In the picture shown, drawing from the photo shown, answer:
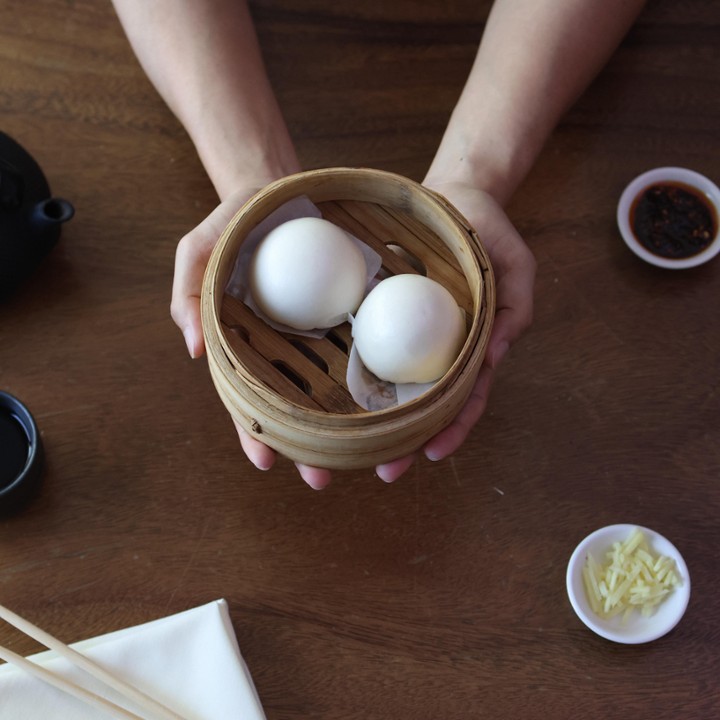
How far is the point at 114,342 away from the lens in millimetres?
947

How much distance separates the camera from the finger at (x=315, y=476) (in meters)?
0.82

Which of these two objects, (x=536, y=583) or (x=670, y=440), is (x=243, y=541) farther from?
(x=670, y=440)

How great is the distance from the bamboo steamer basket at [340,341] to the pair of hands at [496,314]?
0.20 feet

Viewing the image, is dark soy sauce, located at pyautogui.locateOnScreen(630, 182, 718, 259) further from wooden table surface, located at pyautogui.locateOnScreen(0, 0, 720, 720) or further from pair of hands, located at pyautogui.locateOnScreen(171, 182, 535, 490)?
pair of hands, located at pyautogui.locateOnScreen(171, 182, 535, 490)

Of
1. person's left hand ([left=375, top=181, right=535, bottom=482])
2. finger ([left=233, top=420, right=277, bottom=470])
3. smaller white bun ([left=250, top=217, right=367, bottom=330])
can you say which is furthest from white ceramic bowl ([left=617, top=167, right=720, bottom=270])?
finger ([left=233, top=420, right=277, bottom=470])

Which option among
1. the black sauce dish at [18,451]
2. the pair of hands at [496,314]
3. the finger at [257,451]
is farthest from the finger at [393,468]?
the black sauce dish at [18,451]

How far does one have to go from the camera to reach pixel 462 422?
2.77 ft

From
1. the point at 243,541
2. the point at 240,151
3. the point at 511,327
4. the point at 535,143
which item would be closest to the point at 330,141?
the point at 240,151

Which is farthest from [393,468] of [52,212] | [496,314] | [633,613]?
[52,212]

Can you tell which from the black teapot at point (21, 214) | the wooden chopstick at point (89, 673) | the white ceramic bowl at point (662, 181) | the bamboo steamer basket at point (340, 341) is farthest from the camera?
the white ceramic bowl at point (662, 181)

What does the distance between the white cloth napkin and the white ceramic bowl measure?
2.11 feet

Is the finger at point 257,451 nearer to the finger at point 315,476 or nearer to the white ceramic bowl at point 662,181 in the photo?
the finger at point 315,476

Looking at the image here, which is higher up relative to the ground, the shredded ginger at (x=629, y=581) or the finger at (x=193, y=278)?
the finger at (x=193, y=278)

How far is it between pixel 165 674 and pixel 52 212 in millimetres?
505
